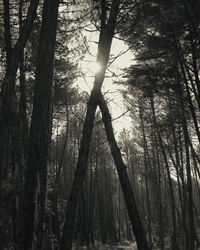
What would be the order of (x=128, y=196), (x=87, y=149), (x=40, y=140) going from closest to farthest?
1. (x=40, y=140)
2. (x=87, y=149)
3. (x=128, y=196)

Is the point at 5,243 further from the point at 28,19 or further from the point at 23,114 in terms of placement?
the point at 28,19

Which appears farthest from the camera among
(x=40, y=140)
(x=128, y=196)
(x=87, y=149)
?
(x=128, y=196)

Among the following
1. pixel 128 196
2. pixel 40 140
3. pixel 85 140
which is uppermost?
pixel 85 140

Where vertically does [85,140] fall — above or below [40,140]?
above

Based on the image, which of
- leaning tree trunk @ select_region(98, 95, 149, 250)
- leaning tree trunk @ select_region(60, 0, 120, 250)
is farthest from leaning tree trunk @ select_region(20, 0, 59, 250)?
leaning tree trunk @ select_region(98, 95, 149, 250)

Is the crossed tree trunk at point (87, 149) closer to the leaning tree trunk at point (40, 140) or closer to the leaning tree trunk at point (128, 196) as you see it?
the leaning tree trunk at point (128, 196)

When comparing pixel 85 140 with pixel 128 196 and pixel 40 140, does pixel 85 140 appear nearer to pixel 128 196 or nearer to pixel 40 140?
pixel 40 140

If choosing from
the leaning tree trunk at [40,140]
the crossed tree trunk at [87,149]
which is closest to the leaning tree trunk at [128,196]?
the crossed tree trunk at [87,149]

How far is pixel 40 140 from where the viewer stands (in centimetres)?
330

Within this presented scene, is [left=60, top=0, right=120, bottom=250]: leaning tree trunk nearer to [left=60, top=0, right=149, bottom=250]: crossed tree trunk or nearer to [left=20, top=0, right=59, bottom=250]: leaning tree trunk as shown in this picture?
[left=60, top=0, right=149, bottom=250]: crossed tree trunk

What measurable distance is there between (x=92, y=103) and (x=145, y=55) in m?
4.65

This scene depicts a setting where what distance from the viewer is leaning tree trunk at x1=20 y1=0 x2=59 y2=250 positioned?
301 cm

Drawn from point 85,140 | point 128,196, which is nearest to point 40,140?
point 85,140

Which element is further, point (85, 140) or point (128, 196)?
point (128, 196)
